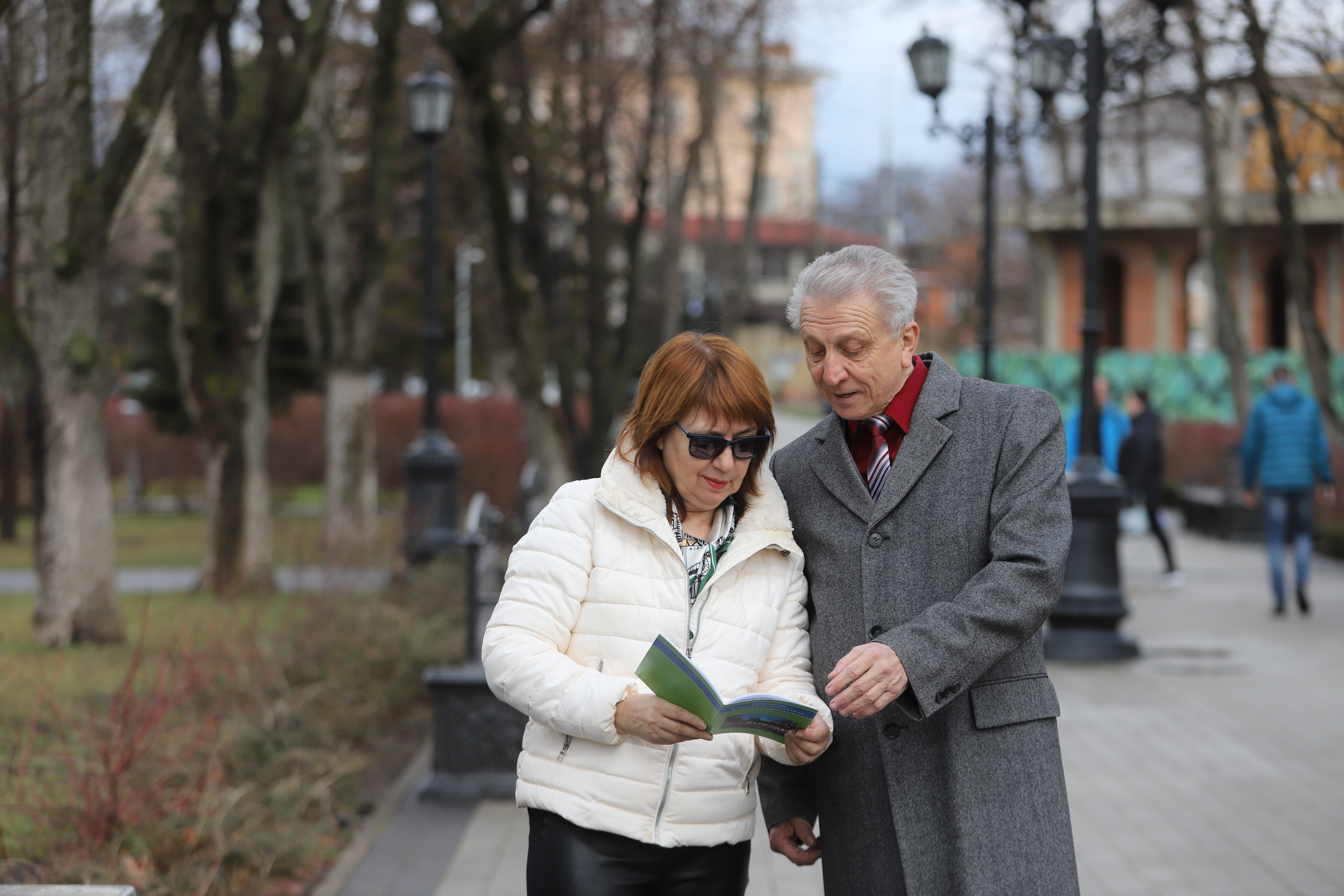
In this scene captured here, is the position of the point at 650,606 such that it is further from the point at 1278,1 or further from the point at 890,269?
the point at 1278,1

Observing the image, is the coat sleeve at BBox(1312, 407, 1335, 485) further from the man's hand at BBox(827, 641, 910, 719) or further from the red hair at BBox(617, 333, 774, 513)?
the man's hand at BBox(827, 641, 910, 719)

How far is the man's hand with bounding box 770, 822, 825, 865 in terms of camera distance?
3.19m

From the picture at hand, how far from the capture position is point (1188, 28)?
1304 cm

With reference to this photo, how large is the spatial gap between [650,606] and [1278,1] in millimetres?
10492

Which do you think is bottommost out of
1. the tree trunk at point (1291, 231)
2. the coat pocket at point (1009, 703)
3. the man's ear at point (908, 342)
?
A: the coat pocket at point (1009, 703)

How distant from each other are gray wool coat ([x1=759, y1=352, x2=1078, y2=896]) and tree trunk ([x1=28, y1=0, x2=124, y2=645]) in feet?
23.9

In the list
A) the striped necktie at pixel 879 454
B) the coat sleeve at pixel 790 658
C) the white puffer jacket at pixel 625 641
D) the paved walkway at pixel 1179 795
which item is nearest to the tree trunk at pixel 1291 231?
the paved walkway at pixel 1179 795

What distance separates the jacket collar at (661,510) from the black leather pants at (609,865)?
2.05 feet

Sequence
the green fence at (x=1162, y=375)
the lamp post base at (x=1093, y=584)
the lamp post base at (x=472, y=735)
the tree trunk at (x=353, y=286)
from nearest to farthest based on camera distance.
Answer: the lamp post base at (x=472, y=735)
the lamp post base at (x=1093, y=584)
the tree trunk at (x=353, y=286)
the green fence at (x=1162, y=375)

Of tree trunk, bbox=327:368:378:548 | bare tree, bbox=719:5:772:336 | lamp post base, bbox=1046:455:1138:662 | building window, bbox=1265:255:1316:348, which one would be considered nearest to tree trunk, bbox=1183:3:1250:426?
lamp post base, bbox=1046:455:1138:662

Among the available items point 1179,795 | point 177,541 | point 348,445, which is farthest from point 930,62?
point 177,541

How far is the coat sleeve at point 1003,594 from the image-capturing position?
2.70 metres

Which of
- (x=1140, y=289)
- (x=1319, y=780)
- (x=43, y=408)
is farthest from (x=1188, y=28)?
(x=1140, y=289)

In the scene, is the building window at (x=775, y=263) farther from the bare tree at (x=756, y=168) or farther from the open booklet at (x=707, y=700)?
the open booklet at (x=707, y=700)
